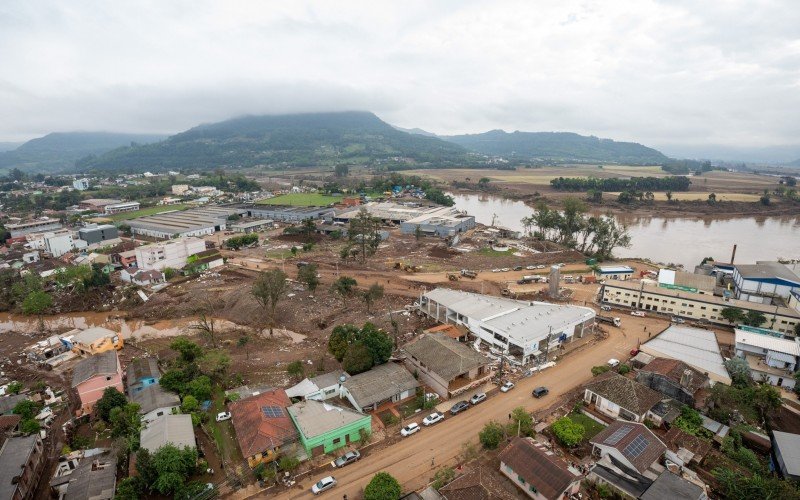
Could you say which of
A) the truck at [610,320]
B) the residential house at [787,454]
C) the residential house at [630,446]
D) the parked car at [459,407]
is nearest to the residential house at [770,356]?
the residential house at [787,454]

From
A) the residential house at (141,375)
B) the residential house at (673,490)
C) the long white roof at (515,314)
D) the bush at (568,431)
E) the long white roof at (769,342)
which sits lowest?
the residential house at (141,375)

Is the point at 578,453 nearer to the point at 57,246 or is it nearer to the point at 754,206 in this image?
the point at 57,246

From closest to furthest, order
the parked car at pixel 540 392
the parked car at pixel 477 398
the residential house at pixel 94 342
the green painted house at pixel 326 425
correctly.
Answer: the green painted house at pixel 326 425 < the parked car at pixel 477 398 < the parked car at pixel 540 392 < the residential house at pixel 94 342

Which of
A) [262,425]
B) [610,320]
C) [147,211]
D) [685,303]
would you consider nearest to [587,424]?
[610,320]

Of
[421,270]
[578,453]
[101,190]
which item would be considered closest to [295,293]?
[421,270]

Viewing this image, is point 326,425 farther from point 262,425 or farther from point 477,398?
point 477,398

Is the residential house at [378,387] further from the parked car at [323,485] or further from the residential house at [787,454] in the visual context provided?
the residential house at [787,454]

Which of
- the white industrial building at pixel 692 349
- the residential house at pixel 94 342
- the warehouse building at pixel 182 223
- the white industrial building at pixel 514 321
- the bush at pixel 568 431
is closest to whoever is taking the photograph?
the bush at pixel 568 431
